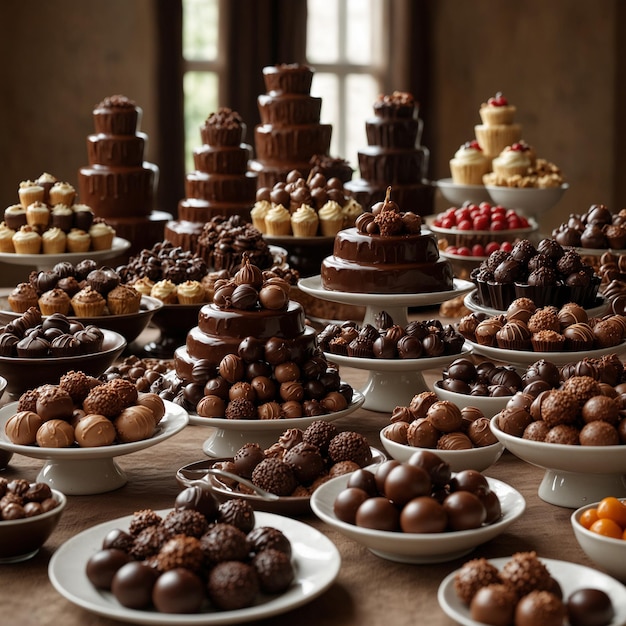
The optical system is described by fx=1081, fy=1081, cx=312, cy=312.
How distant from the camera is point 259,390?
2.69 metres

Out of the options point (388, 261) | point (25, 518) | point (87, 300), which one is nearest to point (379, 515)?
point (25, 518)

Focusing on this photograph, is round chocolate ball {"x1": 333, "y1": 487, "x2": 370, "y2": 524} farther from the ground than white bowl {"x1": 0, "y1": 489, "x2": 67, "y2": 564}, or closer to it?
farther from the ground

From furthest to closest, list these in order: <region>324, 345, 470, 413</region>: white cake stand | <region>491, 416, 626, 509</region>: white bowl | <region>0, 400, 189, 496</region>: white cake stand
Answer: <region>324, 345, 470, 413</region>: white cake stand → <region>0, 400, 189, 496</region>: white cake stand → <region>491, 416, 626, 509</region>: white bowl

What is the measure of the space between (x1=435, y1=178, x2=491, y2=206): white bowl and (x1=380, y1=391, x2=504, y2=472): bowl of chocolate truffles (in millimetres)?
3291

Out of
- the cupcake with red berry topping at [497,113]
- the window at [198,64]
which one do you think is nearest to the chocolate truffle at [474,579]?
the cupcake with red berry topping at [497,113]

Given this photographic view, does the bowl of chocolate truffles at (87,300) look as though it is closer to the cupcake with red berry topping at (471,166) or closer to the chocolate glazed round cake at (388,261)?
the chocolate glazed round cake at (388,261)

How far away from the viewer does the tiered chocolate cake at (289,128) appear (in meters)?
5.18

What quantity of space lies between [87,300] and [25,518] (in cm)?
161

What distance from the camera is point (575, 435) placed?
222 centimetres

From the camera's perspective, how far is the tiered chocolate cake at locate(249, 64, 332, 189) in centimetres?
518

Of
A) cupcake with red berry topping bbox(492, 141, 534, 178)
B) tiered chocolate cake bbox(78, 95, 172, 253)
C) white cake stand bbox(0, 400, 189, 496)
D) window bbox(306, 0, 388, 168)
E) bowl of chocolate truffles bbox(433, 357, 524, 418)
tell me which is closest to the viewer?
white cake stand bbox(0, 400, 189, 496)

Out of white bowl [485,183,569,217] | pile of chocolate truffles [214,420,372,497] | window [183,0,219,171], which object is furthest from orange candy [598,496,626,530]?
window [183,0,219,171]

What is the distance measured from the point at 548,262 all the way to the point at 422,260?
1.29ft

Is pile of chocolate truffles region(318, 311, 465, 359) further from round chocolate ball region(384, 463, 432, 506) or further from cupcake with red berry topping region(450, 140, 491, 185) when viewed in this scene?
cupcake with red berry topping region(450, 140, 491, 185)
